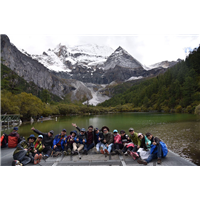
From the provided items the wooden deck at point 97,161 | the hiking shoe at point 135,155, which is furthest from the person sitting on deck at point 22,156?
the hiking shoe at point 135,155

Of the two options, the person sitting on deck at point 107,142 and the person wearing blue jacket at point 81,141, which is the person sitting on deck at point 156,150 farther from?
the person wearing blue jacket at point 81,141

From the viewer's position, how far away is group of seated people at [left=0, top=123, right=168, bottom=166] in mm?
5957

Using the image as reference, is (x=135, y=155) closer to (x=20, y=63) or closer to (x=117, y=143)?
(x=117, y=143)

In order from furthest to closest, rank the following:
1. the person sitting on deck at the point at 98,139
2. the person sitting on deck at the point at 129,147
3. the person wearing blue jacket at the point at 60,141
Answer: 1. the person sitting on deck at the point at 98,139
2. the person wearing blue jacket at the point at 60,141
3. the person sitting on deck at the point at 129,147

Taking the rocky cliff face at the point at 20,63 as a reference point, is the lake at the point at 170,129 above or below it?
below

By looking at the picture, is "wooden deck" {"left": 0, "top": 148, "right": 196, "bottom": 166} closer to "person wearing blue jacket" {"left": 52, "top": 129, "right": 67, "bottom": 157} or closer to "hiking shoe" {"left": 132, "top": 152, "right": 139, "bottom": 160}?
"hiking shoe" {"left": 132, "top": 152, "right": 139, "bottom": 160}

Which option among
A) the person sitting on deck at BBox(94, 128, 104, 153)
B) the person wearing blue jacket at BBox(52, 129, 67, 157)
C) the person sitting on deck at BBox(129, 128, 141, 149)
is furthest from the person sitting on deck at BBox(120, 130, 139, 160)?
the person wearing blue jacket at BBox(52, 129, 67, 157)

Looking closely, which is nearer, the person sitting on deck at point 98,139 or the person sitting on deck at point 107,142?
the person sitting on deck at point 107,142

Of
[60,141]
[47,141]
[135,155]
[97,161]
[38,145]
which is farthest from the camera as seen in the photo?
[60,141]

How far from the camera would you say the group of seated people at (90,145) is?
596 cm

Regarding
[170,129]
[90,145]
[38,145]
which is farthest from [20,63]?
[90,145]

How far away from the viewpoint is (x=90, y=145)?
7664mm
